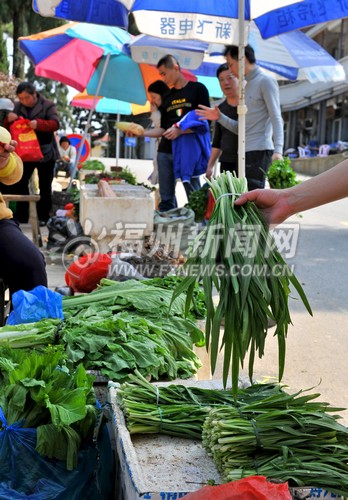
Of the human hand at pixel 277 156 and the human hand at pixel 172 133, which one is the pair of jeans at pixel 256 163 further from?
the human hand at pixel 172 133

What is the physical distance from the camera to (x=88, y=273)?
4770mm

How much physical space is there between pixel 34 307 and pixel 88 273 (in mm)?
1484

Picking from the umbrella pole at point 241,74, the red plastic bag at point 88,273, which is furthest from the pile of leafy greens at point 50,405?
the umbrella pole at point 241,74

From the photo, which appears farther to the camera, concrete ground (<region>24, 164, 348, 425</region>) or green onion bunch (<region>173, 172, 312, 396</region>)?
concrete ground (<region>24, 164, 348, 425</region>)

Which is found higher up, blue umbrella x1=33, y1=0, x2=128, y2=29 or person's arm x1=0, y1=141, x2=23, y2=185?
blue umbrella x1=33, y1=0, x2=128, y2=29

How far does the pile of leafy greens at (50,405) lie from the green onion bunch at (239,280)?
564mm

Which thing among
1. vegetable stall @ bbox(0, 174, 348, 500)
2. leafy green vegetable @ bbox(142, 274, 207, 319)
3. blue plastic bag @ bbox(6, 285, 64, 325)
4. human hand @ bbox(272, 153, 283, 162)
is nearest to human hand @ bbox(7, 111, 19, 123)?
human hand @ bbox(272, 153, 283, 162)

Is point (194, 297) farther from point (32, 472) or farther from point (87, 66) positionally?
point (87, 66)

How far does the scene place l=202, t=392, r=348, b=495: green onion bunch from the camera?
1.91 meters

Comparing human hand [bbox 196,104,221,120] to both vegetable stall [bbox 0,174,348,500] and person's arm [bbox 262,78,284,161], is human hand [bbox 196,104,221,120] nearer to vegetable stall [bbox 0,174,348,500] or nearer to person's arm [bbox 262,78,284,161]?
person's arm [bbox 262,78,284,161]

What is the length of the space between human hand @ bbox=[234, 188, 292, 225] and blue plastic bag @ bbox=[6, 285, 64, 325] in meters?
1.48

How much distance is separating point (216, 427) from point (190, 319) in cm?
143

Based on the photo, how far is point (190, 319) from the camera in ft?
11.5

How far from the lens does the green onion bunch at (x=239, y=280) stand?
205 centimetres
